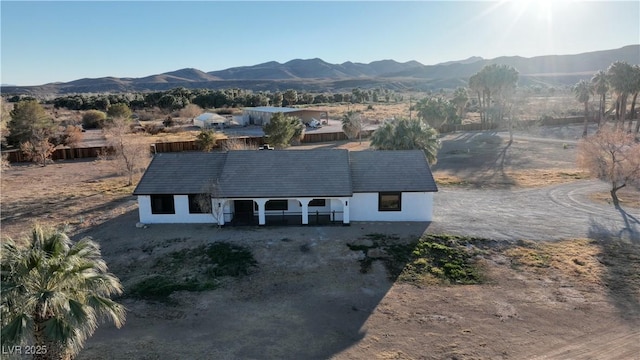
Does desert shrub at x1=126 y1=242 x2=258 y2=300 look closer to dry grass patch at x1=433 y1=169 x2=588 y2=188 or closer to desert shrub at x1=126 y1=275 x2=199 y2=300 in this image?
desert shrub at x1=126 y1=275 x2=199 y2=300

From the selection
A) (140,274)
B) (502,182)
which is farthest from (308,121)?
(140,274)

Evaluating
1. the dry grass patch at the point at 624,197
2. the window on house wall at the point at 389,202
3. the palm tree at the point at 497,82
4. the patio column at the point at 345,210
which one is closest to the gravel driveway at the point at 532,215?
the dry grass patch at the point at 624,197

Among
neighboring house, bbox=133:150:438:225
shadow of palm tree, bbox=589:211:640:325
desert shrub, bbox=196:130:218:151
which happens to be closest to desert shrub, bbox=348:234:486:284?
neighboring house, bbox=133:150:438:225

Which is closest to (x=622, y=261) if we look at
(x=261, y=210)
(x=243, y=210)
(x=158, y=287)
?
(x=261, y=210)

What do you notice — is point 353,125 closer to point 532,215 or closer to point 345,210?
point 532,215

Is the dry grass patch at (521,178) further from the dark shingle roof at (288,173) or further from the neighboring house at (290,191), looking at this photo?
the neighboring house at (290,191)
